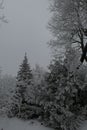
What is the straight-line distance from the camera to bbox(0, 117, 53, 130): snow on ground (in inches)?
402

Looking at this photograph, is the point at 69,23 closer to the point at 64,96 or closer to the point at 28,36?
the point at 64,96

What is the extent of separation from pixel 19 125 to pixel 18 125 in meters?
0.06

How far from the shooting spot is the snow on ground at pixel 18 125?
33.5ft

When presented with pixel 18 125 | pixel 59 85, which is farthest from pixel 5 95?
pixel 59 85

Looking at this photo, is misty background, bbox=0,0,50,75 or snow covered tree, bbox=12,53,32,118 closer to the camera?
snow covered tree, bbox=12,53,32,118

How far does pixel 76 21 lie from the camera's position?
12453 millimetres

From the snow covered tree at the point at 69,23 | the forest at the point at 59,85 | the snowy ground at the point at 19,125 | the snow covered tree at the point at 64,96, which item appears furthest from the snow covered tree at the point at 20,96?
the snow covered tree at the point at 69,23

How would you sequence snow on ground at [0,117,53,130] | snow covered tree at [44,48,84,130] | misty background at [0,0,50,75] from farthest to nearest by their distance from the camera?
misty background at [0,0,50,75] < snow on ground at [0,117,53,130] < snow covered tree at [44,48,84,130]

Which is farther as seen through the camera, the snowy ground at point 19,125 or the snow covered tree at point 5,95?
the snow covered tree at point 5,95

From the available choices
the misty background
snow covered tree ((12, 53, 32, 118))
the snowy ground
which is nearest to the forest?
snow covered tree ((12, 53, 32, 118))

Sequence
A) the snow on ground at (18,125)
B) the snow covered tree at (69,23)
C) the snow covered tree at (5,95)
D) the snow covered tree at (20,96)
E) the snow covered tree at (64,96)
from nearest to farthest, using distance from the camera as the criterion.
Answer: the snow covered tree at (64,96) < the snow on ground at (18,125) < the snow covered tree at (5,95) < the snow covered tree at (20,96) < the snow covered tree at (69,23)

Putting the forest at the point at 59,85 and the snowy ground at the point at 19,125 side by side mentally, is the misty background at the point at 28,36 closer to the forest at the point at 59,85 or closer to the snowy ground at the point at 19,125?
the forest at the point at 59,85

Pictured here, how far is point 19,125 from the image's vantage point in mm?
10641

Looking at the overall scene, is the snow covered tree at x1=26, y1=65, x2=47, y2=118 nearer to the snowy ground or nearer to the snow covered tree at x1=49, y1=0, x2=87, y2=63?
the snowy ground
